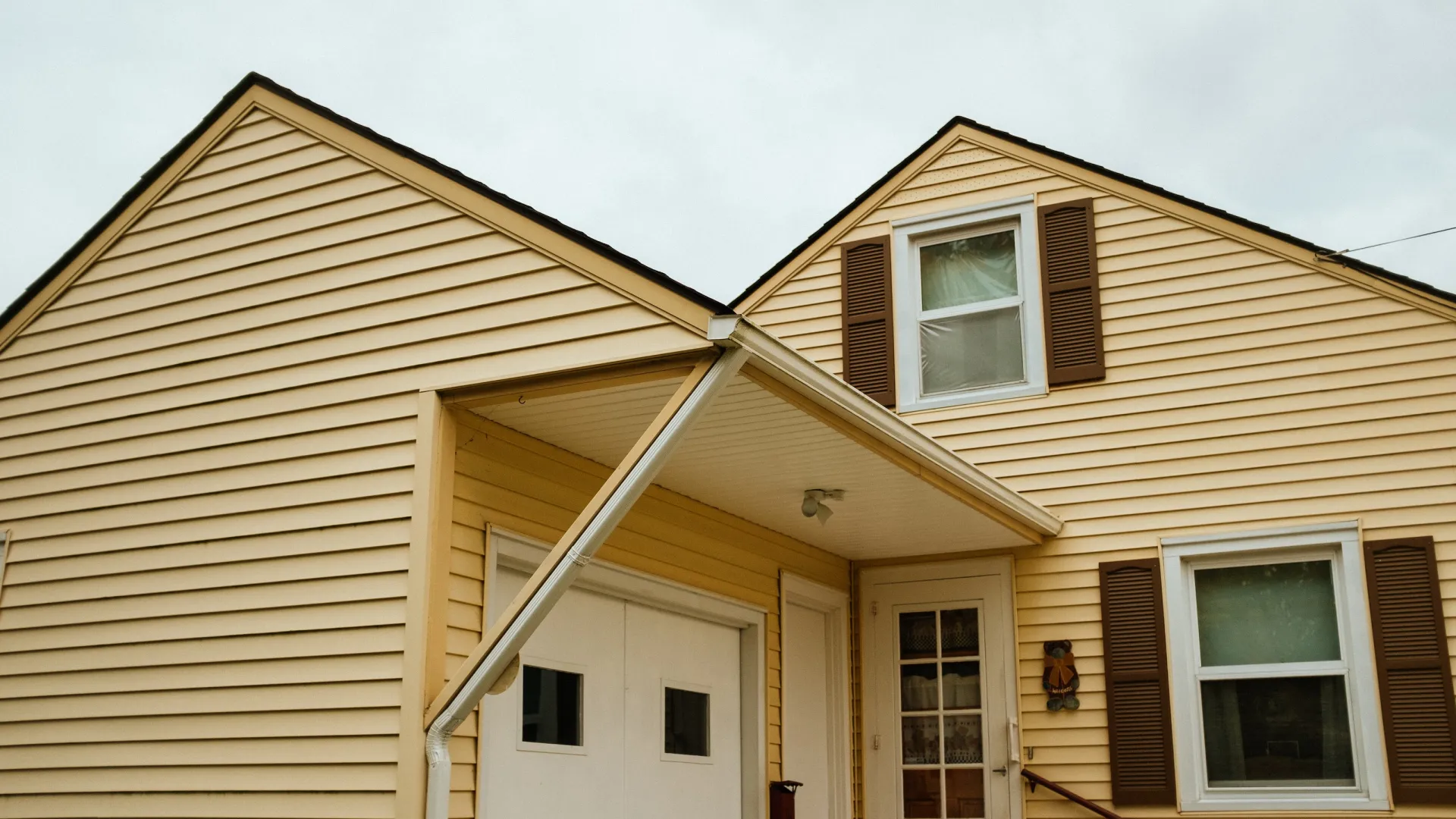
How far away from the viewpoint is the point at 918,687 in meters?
8.73

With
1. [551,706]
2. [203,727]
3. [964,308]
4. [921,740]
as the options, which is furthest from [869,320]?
[203,727]

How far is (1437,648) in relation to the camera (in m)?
7.23

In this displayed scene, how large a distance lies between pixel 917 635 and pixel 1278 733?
2224mm

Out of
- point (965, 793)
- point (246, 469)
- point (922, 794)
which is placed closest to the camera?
point (246, 469)

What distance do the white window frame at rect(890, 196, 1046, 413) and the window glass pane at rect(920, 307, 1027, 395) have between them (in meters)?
0.04

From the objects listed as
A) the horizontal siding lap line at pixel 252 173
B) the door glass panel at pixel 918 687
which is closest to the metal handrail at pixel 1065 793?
the door glass panel at pixel 918 687

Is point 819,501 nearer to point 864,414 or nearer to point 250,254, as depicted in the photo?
point 864,414

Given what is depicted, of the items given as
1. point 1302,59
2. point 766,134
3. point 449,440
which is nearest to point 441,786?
point 449,440

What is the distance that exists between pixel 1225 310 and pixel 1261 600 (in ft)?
5.75

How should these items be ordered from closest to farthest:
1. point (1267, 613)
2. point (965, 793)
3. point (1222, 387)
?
point (1267, 613), point (1222, 387), point (965, 793)

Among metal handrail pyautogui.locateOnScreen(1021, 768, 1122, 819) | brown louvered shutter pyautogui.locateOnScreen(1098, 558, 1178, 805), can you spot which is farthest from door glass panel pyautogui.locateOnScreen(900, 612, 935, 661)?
brown louvered shutter pyautogui.locateOnScreen(1098, 558, 1178, 805)

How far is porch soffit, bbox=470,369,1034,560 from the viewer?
5566 millimetres

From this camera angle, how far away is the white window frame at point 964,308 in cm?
880

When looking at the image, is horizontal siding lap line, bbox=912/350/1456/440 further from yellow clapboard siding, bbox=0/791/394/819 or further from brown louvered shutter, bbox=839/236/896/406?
yellow clapboard siding, bbox=0/791/394/819
